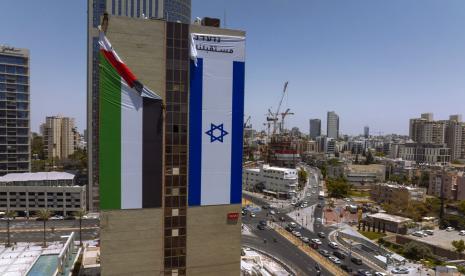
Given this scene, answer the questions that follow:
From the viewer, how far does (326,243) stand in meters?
55.0

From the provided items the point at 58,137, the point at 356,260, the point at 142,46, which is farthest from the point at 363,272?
the point at 58,137

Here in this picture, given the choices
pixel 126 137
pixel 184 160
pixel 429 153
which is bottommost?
pixel 429 153

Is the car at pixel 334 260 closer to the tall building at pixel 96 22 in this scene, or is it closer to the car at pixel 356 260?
the car at pixel 356 260

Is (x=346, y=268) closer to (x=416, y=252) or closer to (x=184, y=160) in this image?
(x=416, y=252)

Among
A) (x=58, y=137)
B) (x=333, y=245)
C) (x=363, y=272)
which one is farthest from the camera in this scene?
(x=58, y=137)

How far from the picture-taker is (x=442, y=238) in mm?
58156

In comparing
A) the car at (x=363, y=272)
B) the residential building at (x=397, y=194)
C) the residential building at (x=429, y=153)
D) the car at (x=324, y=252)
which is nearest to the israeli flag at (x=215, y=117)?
the car at (x=363, y=272)

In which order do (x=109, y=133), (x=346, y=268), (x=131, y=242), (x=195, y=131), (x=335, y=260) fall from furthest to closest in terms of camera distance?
(x=335, y=260) → (x=346, y=268) → (x=195, y=131) → (x=131, y=242) → (x=109, y=133)

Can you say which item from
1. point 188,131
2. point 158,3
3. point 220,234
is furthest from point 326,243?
point 158,3

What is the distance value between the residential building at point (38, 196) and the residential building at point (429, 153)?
446 feet

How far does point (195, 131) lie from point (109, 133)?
4.87 meters

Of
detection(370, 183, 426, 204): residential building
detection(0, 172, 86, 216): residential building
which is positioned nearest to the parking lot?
detection(370, 183, 426, 204): residential building

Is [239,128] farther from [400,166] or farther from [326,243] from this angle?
[400,166]

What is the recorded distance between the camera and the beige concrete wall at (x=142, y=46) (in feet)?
60.0
